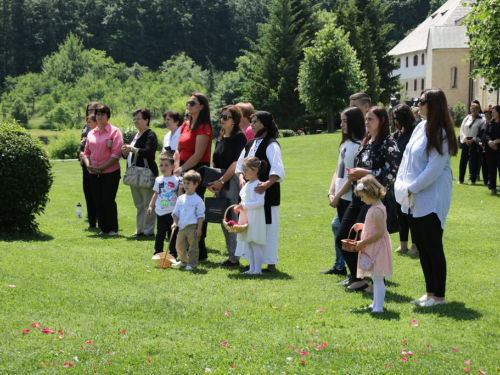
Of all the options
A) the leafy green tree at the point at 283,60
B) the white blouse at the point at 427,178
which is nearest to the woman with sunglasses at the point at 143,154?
the white blouse at the point at 427,178

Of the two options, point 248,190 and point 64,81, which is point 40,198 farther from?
point 64,81

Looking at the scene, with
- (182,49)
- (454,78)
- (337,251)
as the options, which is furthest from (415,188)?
(182,49)

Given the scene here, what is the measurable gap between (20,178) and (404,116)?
21.3 ft

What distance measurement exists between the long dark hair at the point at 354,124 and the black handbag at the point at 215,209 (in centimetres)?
208

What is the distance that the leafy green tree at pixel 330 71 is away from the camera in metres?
47.9

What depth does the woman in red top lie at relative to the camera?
9.84 m

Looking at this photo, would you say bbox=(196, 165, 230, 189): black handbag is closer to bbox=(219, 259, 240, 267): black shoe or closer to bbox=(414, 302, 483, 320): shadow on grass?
bbox=(219, 259, 240, 267): black shoe

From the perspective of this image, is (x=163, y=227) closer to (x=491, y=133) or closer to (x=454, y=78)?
(x=491, y=133)

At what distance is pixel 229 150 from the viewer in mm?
9508

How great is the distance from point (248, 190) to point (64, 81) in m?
74.9

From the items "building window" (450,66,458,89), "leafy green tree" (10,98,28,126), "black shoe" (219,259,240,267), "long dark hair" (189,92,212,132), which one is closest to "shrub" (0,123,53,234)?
"long dark hair" (189,92,212,132)

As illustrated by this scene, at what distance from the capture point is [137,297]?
7.35m

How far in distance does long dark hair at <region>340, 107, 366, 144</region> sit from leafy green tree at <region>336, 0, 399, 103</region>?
5127cm

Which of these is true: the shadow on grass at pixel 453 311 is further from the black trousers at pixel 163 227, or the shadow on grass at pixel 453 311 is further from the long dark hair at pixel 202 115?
the long dark hair at pixel 202 115
